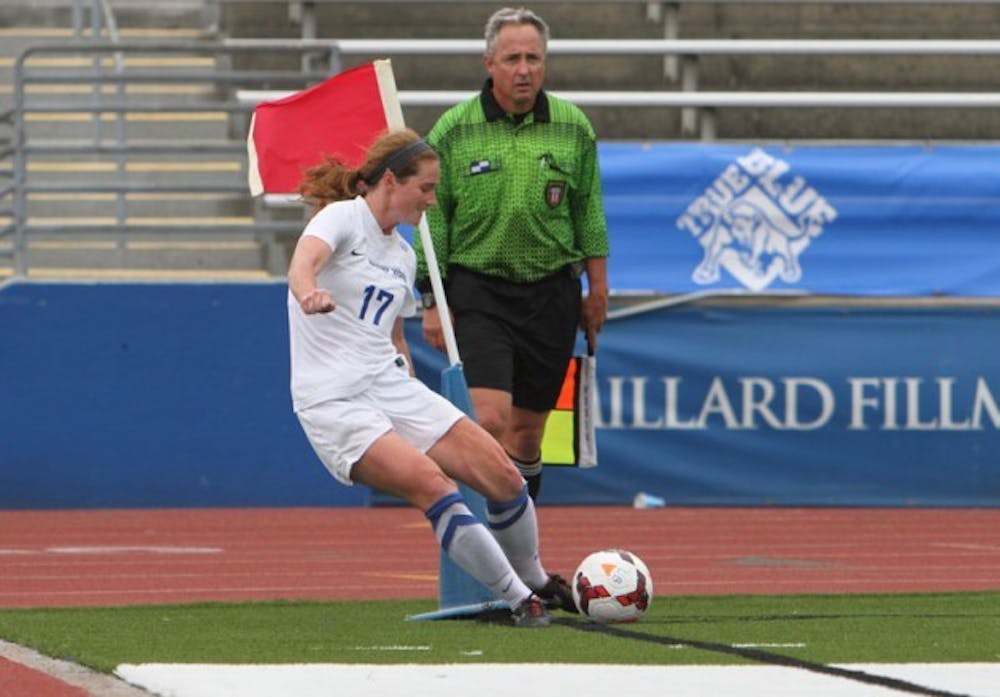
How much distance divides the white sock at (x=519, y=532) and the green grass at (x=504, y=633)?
19cm

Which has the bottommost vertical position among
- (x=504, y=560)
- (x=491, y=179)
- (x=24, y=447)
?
(x=24, y=447)

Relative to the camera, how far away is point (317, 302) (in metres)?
7.50

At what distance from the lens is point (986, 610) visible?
893 cm

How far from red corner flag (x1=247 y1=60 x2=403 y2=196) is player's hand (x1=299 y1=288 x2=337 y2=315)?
1.62 metres

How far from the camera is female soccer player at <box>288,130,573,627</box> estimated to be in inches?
313

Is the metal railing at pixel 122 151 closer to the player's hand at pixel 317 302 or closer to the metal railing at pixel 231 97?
the metal railing at pixel 231 97

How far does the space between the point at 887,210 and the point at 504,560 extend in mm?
8462

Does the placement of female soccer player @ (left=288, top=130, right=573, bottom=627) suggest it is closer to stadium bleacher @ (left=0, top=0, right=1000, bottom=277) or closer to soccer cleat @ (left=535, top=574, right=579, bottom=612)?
soccer cleat @ (left=535, top=574, right=579, bottom=612)

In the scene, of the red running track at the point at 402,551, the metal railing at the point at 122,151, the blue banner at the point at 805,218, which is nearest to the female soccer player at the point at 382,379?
the red running track at the point at 402,551

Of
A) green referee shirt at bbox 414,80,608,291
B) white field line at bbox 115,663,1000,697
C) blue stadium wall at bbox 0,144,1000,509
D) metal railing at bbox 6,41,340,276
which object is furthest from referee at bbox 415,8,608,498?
metal railing at bbox 6,41,340,276

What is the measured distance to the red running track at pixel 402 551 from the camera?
10273 mm

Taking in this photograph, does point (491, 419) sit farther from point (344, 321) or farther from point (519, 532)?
point (344, 321)

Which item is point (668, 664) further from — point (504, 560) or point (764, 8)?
point (764, 8)

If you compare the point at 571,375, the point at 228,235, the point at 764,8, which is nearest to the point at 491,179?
the point at 571,375
